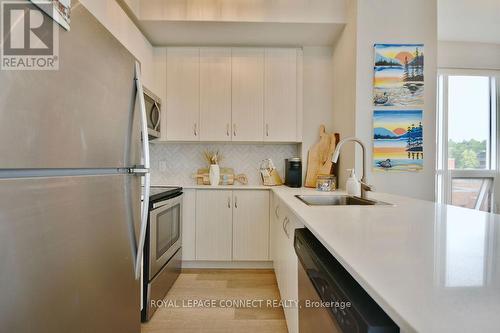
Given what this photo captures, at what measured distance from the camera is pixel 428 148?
207 cm

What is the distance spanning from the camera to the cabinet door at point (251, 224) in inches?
103

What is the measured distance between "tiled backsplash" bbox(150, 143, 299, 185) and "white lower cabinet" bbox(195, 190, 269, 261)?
48 cm

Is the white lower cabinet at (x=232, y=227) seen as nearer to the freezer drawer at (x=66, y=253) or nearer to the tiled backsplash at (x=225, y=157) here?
the tiled backsplash at (x=225, y=157)

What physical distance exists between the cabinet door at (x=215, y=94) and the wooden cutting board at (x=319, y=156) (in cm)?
96

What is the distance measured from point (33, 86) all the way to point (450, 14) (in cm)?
360

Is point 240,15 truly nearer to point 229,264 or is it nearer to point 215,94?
point 215,94

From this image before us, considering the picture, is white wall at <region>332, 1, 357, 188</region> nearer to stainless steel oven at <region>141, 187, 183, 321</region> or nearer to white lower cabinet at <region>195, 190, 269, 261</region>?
white lower cabinet at <region>195, 190, 269, 261</region>

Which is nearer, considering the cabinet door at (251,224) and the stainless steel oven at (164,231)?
the stainless steel oven at (164,231)

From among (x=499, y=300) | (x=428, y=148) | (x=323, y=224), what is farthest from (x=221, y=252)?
(x=499, y=300)

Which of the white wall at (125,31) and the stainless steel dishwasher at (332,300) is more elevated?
the white wall at (125,31)

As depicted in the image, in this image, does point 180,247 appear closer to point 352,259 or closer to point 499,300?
point 352,259

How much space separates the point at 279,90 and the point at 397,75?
3.77 feet

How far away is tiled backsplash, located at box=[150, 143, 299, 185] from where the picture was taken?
10.0ft

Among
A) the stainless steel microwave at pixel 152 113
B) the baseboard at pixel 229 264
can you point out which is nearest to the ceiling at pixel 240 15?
the stainless steel microwave at pixel 152 113
